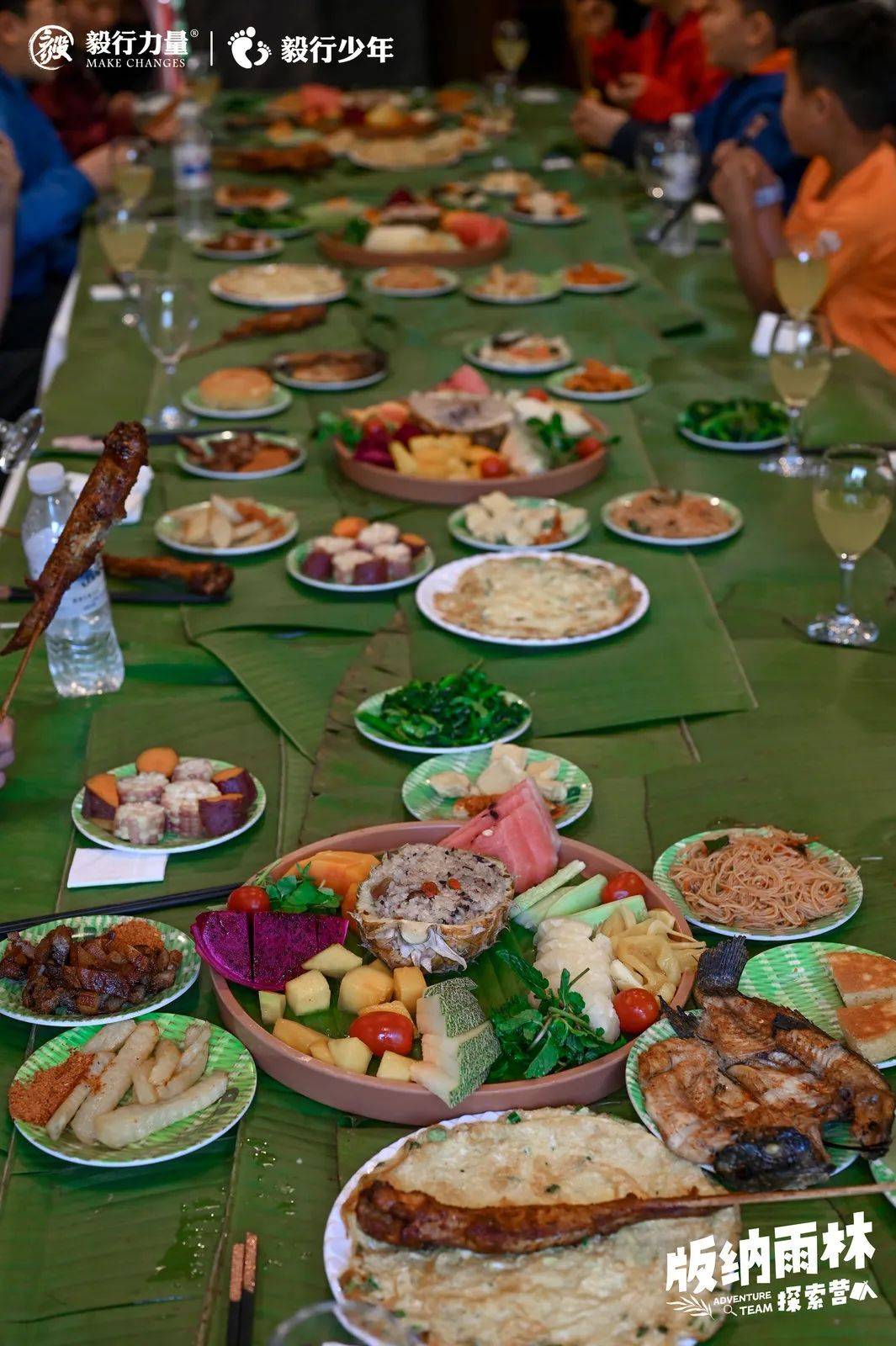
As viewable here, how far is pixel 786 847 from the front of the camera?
6.72 feet

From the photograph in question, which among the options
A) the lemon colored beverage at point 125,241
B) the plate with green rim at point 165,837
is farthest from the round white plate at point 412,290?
the plate with green rim at point 165,837

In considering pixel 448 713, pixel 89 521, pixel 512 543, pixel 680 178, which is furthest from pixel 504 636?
pixel 680 178

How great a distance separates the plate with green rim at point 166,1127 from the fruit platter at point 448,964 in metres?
0.04

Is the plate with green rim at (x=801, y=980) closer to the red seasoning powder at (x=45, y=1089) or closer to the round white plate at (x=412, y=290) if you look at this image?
the red seasoning powder at (x=45, y=1089)

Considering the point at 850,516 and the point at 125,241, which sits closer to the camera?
the point at 850,516

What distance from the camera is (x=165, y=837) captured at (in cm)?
219

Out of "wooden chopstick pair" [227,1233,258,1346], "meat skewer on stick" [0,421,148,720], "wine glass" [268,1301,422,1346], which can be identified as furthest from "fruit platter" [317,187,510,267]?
"wine glass" [268,1301,422,1346]

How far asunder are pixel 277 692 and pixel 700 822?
0.87 m

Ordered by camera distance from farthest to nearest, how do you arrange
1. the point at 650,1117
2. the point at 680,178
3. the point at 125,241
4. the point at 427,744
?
the point at 680,178 < the point at 125,241 < the point at 427,744 < the point at 650,1117

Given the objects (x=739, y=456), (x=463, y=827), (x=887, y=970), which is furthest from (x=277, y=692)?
(x=739, y=456)

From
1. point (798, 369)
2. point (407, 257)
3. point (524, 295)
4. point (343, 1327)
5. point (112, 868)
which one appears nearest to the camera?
point (343, 1327)

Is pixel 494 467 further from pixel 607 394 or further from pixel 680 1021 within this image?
pixel 680 1021

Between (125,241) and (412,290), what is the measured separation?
1.05 m

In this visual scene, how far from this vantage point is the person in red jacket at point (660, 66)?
7512 mm
